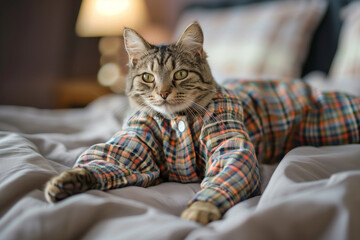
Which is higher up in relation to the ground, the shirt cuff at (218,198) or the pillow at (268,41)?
the pillow at (268,41)

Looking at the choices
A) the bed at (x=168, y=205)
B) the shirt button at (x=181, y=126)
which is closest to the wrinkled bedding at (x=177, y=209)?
the bed at (x=168, y=205)

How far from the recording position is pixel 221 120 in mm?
839

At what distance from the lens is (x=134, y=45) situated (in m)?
0.98

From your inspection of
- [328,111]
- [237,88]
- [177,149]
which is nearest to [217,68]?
[237,88]

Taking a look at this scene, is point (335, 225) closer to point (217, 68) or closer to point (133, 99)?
point (133, 99)

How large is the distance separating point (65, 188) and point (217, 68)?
150 cm

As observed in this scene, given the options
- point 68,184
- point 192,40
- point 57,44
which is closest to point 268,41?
point 192,40

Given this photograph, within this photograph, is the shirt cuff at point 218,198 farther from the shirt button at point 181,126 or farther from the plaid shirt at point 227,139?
the shirt button at point 181,126

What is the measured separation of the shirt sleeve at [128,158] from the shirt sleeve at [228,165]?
0.17 meters

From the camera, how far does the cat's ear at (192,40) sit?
35.2 inches

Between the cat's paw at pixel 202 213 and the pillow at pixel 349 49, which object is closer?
the cat's paw at pixel 202 213

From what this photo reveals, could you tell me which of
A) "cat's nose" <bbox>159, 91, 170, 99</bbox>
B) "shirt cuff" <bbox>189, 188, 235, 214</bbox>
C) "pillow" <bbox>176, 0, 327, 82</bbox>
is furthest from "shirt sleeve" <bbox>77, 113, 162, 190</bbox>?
"pillow" <bbox>176, 0, 327, 82</bbox>

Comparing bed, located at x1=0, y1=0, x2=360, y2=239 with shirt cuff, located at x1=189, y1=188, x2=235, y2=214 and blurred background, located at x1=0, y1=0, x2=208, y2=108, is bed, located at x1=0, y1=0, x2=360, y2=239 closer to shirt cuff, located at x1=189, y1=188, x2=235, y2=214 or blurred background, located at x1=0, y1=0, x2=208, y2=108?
shirt cuff, located at x1=189, y1=188, x2=235, y2=214

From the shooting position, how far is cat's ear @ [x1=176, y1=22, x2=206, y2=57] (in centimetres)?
90
